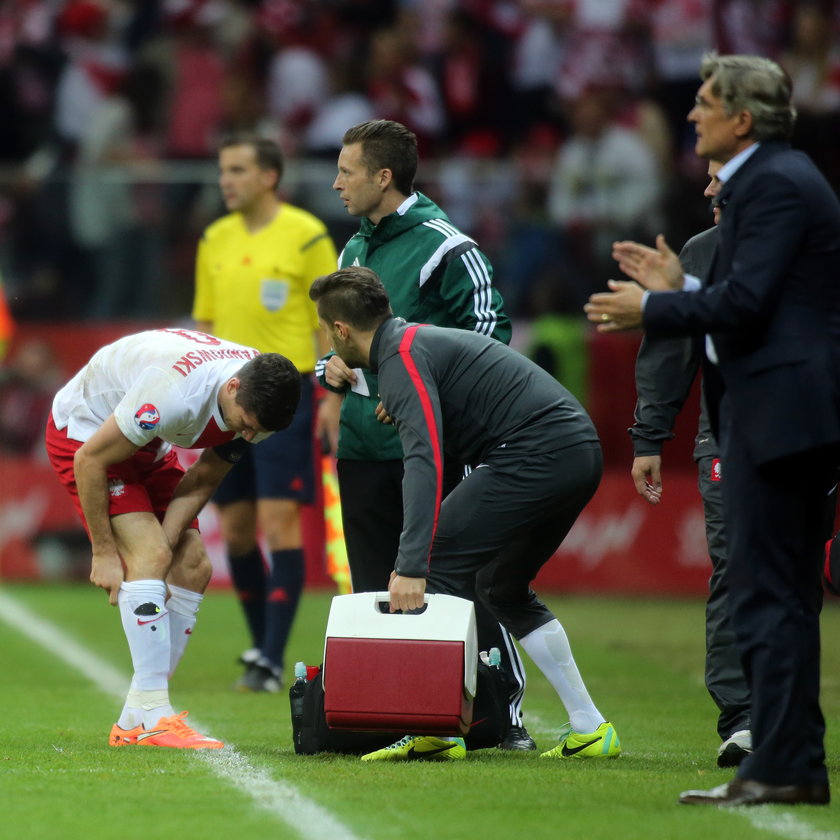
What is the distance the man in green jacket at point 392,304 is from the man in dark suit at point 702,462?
584 mm

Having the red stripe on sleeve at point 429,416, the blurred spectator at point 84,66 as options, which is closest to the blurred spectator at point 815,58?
the blurred spectator at point 84,66

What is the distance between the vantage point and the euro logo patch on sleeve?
5.55 m

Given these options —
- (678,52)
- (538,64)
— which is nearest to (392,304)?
(678,52)

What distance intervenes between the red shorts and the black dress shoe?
2513 mm

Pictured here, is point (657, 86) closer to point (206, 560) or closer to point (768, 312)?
point (206, 560)

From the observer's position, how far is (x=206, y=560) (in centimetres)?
626

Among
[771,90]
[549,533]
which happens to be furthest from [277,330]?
[771,90]

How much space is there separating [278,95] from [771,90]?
11.5 m

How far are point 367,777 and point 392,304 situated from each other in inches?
72.3

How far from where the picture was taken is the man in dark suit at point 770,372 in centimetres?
430

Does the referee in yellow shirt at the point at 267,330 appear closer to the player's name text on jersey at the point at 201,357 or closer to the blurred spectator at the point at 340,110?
the player's name text on jersey at the point at 201,357

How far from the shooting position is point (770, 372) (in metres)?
4.35

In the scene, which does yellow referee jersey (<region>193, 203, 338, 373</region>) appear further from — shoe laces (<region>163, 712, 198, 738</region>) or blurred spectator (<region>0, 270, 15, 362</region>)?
blurred spectator (<region>0, 270, 15, 362</region>)

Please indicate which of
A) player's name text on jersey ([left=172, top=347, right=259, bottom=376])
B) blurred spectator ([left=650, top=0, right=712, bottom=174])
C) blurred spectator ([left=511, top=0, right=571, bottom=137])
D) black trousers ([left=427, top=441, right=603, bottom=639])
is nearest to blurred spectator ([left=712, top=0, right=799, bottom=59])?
blurred spectator ([left=650, top=0, right=712, bottom=174])
